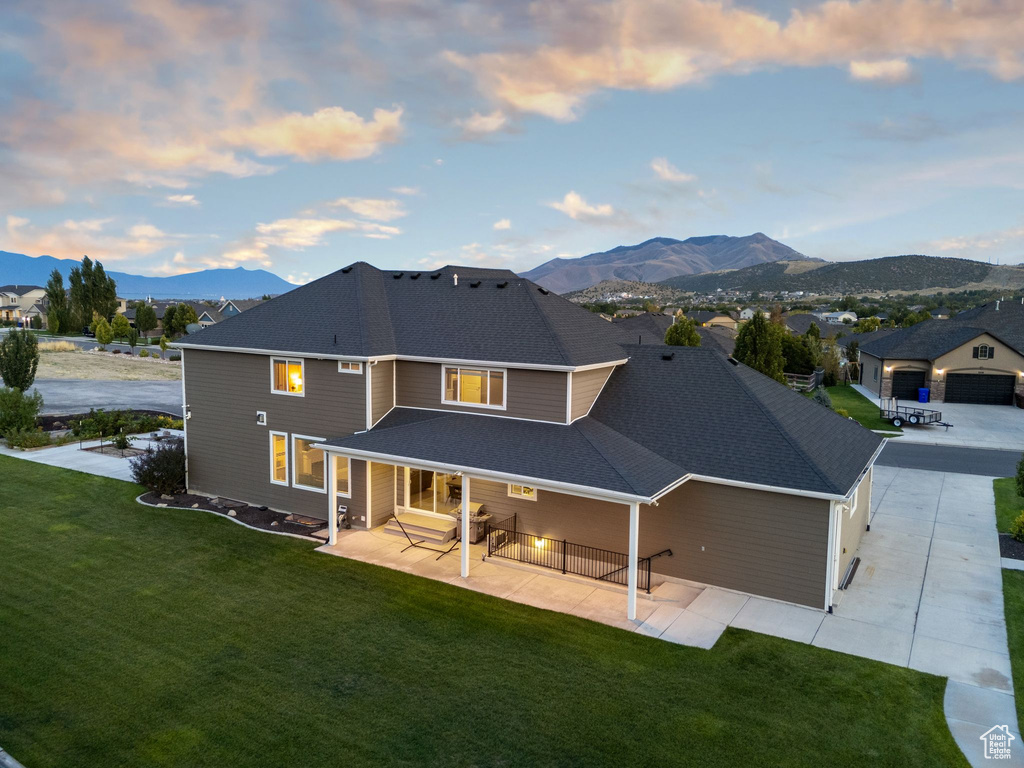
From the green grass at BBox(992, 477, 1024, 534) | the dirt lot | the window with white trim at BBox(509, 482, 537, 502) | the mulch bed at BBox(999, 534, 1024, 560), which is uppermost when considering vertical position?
the dirt lot

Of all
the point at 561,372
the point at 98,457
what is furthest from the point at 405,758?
the point at 98,457

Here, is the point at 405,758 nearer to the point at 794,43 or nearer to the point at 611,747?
the point at 611,747

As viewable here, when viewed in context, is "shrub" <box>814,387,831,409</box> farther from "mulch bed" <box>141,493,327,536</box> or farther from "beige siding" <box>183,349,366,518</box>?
"mulch bed" <box>141,493,327,536</box>

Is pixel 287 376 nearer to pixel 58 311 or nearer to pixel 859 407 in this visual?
pixel 859 407

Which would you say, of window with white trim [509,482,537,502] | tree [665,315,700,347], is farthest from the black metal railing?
tree [665,315,700,347]

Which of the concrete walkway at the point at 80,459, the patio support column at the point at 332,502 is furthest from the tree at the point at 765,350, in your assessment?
the concrete walkway at the point at 80,459

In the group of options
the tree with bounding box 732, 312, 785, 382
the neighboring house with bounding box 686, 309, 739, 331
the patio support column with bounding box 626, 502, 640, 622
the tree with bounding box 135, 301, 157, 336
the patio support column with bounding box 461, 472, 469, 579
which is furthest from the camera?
the tree with bounding box 135, 301, 157, 336

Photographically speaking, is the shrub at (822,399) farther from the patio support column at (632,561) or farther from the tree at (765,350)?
the patio support column at (632,561)
